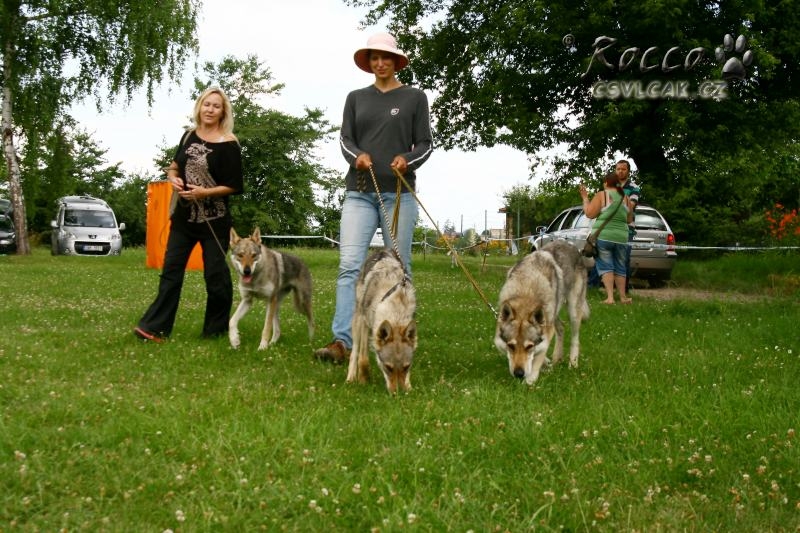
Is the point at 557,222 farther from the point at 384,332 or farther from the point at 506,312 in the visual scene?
the point at 384,332

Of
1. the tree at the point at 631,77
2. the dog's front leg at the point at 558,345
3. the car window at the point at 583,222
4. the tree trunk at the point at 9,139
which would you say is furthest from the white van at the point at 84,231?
the dog's front leg at the point at 558,345

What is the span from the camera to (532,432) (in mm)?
4027

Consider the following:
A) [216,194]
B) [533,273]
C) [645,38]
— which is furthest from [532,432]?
[645,38]

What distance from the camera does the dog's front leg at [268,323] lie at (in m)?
7.15

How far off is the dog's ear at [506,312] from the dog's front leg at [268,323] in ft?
8.43

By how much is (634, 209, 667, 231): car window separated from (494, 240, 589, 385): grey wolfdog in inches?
332

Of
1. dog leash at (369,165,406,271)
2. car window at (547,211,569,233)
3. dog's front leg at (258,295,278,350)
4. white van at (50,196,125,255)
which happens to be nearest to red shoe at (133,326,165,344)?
dog's front leg at (258,295,278,350)

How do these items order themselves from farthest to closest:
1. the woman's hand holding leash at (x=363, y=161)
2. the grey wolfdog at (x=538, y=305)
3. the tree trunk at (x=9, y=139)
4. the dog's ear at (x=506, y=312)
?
the tree trunk at (x=9, y=139) → the woman's hand holding leash at (x=363, y=161) → the dog's ear at (x=506, y=312) → the grey wolfdog at (x=538, y=305)

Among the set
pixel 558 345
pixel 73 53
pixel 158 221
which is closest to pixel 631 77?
pixel 558 345

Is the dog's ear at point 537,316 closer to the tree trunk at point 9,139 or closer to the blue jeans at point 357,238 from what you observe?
the blue jeans at point 357,238

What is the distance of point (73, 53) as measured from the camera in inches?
964

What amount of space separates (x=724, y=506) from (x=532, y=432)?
1.13 metres

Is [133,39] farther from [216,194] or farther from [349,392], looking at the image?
[349,392]

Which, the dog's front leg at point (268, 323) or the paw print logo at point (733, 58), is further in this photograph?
the paw print logo at point (733, 58)
